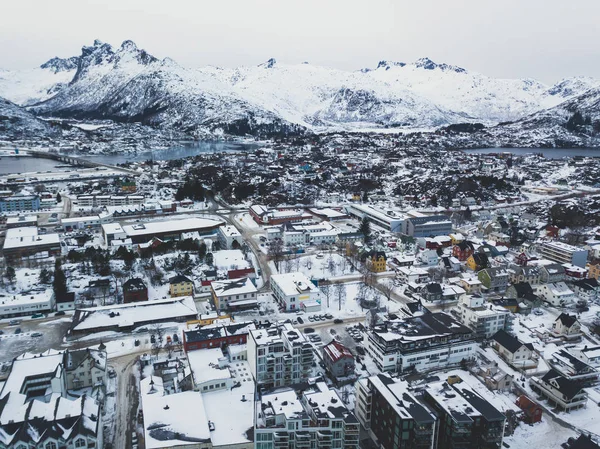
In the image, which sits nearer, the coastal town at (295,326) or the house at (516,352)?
the coastal town at (295,326)

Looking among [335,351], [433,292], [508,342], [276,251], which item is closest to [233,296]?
[335,351]

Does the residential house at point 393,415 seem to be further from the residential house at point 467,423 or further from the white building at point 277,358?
the white building at point 277,358

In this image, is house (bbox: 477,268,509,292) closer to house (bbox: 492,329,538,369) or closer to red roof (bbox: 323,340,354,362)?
house (bbox: 492,329,538,369)

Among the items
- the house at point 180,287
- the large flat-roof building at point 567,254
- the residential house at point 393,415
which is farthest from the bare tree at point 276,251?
the large flat-roof building at point 567,254

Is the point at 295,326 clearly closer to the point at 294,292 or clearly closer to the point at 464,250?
the point at 294,292

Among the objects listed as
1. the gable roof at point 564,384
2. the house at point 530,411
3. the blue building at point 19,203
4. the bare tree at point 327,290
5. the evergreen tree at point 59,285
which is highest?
the blue building at point 19,203

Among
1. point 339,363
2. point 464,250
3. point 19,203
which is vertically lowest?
point 339,363
